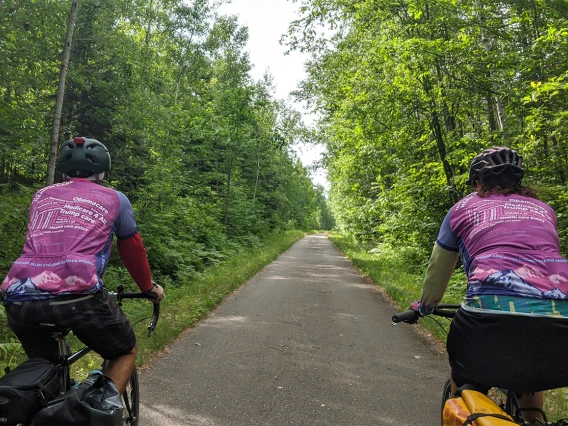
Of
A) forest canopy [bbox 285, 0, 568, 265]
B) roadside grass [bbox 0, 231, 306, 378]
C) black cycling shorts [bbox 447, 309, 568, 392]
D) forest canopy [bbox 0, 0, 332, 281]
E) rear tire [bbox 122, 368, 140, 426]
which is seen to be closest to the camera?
black cycling shorts [bbox 447, 309, 568, 392]

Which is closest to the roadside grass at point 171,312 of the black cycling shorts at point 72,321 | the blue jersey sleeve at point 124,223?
the black cycling shorts at point 72,321

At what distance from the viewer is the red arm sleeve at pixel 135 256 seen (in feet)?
7.92

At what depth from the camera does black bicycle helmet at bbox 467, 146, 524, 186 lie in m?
2.18

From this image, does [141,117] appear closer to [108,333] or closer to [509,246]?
[108,333]

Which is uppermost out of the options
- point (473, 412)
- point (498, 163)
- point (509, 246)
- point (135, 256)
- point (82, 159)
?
point (82, 159)

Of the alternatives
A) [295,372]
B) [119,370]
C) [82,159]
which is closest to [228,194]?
[295,372]

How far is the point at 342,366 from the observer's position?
500 cm

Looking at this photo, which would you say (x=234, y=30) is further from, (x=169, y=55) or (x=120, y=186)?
(x=120, y=186)

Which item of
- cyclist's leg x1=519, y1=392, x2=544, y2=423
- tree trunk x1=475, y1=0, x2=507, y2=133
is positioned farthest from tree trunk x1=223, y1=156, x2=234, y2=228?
cyclist's leg x1=519, y1=392, x2=544, y2=423

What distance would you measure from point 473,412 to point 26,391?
182 centimetres

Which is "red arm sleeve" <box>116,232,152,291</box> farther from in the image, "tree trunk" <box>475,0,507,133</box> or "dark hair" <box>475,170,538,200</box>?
"tree trunk" <box>475,0,507,133</box>

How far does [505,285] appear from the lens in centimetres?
187

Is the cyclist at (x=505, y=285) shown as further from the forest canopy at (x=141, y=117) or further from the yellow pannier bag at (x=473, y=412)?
the forest canopy at (x=141, y=117)

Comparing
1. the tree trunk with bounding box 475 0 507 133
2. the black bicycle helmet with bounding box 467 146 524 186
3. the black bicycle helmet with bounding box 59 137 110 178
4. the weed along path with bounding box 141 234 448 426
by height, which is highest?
the tree trunk with bounding box 475 0 507 133
